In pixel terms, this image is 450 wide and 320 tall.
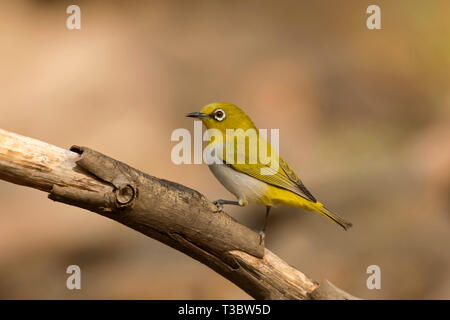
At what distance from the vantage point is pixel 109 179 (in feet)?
11.1

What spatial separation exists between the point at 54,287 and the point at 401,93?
742cm

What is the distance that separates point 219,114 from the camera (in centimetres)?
478

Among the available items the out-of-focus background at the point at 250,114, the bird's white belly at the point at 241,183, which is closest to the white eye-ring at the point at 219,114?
the bird's white belly at the point at 241,183

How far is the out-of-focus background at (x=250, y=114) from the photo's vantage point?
7.91 metres

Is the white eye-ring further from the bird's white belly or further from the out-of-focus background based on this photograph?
the out-of-focus background

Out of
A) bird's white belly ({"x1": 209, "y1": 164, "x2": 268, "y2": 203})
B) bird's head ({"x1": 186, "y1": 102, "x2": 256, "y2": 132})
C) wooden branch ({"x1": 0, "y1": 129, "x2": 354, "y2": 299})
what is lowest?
wooden branch ({"x1": 0, "y1": 129, "x2": 354, "y2": 299})

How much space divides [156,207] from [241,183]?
116 centimetres

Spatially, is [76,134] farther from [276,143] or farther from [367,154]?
[367,154]

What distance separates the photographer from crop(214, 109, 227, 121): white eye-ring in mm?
4762

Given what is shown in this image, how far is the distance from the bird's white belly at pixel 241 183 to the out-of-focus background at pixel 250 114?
131 inches

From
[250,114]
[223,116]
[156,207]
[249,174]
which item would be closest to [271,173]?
[249,174]

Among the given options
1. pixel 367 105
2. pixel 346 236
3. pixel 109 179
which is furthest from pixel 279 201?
pixel 367 105

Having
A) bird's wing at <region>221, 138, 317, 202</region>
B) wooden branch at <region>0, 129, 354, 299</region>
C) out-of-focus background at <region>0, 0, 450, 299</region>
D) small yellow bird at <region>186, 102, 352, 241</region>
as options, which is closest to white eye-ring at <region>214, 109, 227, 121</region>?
small yellow bird at <region>186, 102, 352, 241</region>

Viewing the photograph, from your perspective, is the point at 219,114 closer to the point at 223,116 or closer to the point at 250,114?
the point at 223,116
